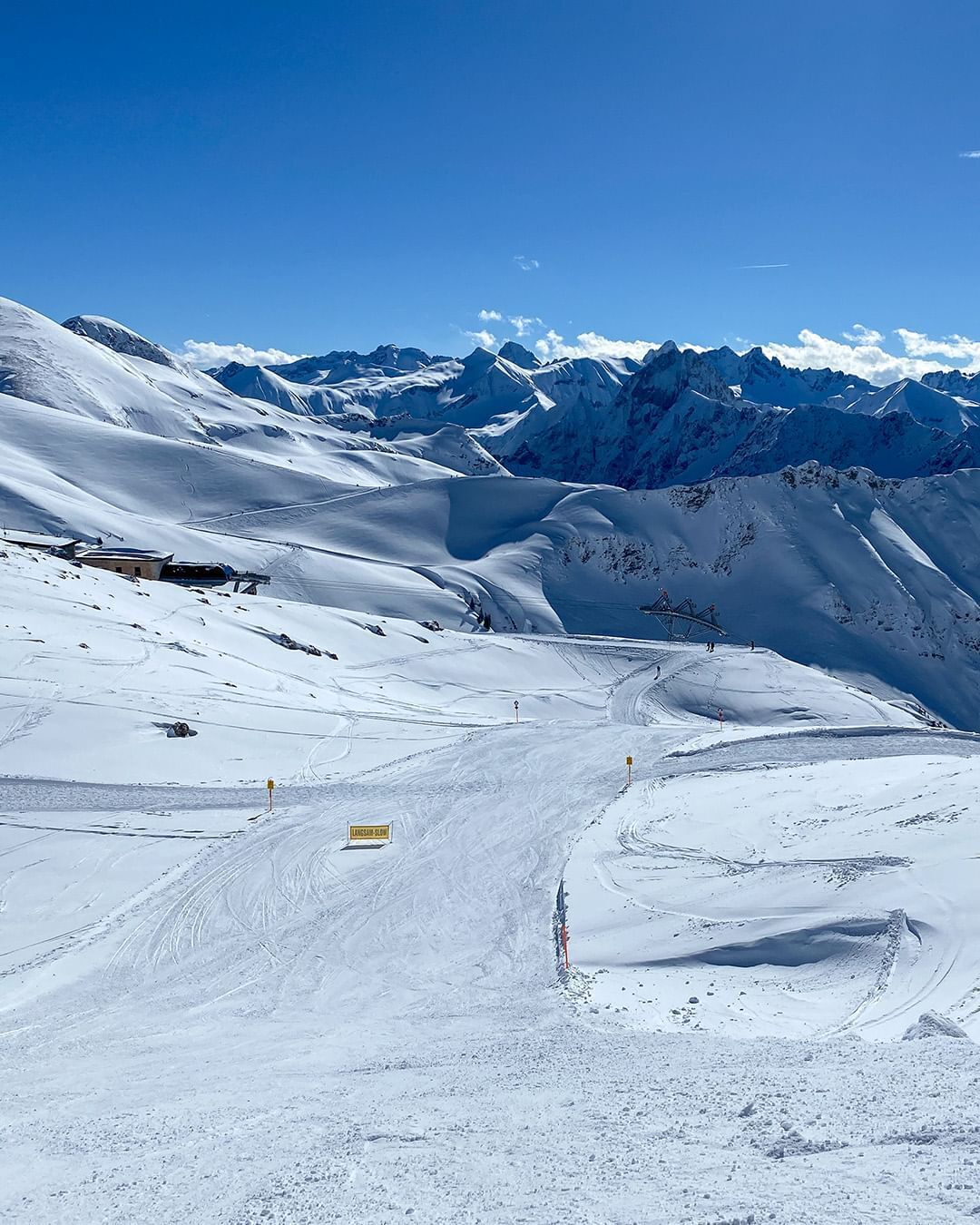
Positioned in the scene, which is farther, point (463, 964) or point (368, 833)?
point (368, 833)

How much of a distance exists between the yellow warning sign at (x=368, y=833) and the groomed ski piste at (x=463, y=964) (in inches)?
22.5

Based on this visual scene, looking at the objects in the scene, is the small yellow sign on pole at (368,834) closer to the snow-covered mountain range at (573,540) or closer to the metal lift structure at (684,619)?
the snow-covered mountain range at (573,540)

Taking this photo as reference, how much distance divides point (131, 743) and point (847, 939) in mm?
21061

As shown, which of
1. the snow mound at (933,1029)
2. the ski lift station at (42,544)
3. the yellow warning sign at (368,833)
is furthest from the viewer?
the ski lift station at (42,544)

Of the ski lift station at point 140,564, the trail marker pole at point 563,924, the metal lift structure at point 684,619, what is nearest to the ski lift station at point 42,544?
the ski lift station at point 140,564

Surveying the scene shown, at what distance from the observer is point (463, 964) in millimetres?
14766

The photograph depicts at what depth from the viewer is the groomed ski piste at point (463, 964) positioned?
712 cm

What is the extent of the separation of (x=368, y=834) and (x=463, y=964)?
683cm

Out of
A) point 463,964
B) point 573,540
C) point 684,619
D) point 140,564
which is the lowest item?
point 463,964

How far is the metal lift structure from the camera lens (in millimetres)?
77000

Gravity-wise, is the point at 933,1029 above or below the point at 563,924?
above

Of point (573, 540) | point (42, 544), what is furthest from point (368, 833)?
point (573, 540)

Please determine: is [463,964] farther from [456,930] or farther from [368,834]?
[368,834]

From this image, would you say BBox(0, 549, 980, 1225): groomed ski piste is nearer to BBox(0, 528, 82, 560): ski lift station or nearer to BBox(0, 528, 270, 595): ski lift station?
BBox(0, 528, 82, 560): ski lift station
